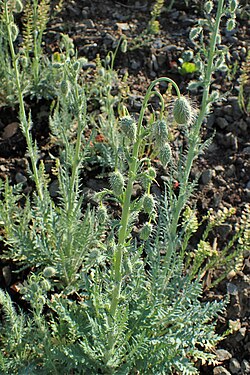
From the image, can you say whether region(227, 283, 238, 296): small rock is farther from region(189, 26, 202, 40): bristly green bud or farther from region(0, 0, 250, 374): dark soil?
region(189, 26, 202, 40): bristly green bud

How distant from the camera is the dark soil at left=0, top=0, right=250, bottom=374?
310cm

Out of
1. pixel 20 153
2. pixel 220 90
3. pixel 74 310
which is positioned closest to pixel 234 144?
pixel 220 90

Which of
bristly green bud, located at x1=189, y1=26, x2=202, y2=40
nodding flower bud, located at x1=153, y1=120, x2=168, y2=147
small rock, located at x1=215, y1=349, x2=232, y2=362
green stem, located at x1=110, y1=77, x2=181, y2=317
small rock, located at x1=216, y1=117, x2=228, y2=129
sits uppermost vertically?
bristly green bud, located at x1=189, y1=26, x2=202, y2=40

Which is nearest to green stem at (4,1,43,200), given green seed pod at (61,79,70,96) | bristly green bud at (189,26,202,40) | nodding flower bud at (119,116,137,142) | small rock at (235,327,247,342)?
green seed pod at (61,79,70,96)

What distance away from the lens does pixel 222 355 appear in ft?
9.35

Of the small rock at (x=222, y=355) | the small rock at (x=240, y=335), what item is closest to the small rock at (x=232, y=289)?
the small rock at (x=240, y=335)

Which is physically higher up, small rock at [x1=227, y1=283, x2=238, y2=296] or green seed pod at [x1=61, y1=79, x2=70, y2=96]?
green seed pod at [x1=61, y1=79, x2=70, y2=96]

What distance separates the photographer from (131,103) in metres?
4.09

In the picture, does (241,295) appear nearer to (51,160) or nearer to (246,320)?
(246,320)

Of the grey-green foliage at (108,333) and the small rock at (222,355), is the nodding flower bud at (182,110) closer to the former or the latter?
the grey-green foliage at (108,333)

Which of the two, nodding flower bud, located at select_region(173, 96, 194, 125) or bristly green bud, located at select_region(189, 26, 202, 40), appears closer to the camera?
nodding flower bud, located at select_region(173, 96, 194, 125)

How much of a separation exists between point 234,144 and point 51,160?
1382mm

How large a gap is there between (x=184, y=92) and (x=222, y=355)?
2244mm

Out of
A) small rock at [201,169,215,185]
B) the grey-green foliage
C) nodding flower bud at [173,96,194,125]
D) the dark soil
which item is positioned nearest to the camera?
nodding flower bud at [173,96,194,125]
